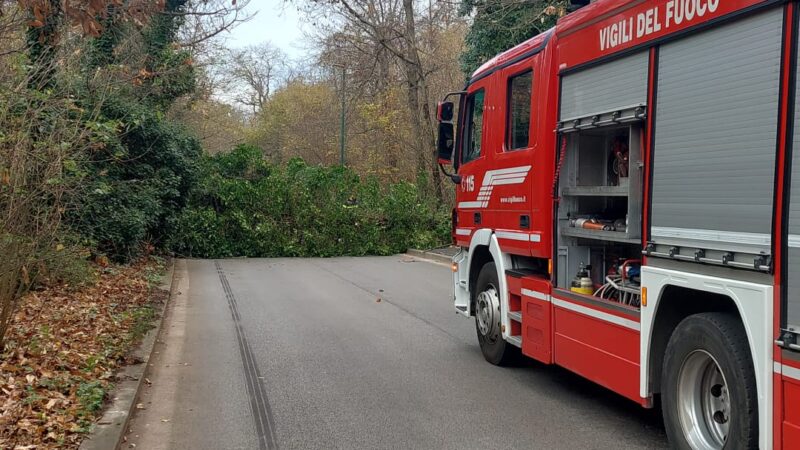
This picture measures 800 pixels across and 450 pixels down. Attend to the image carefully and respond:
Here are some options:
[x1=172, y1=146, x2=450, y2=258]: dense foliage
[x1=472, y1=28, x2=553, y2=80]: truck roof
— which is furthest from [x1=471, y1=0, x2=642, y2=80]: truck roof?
[x1=172, y1=146, x2=450, y2=258]: dense foliage

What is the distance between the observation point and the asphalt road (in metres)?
5.53

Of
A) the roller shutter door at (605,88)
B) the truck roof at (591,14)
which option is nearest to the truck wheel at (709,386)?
the roller shutter door at (605,88)

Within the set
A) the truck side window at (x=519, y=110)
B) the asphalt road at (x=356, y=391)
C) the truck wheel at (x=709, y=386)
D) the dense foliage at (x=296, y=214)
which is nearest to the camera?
the truck wheel at (x=709, y=386)

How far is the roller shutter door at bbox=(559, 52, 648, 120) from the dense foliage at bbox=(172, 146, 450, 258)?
19548 mm

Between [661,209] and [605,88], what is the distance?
1223mm

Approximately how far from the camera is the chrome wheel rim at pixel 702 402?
4340 millimetres

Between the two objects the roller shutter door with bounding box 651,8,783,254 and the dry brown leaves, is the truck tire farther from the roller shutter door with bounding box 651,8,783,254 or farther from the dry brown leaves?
the dry brown leaves

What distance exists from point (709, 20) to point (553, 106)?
2096mm

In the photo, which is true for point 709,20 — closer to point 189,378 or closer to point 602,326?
point 602,326

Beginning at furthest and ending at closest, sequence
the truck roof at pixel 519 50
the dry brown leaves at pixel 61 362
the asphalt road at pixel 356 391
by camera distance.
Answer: the truck roof at pixel 519 50, the asphalt road at pixel 356 391, the dry brown leaves at pixel 61 362

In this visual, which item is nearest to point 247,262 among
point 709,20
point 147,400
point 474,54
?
point 474,54

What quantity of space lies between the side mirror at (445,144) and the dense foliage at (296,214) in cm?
1661

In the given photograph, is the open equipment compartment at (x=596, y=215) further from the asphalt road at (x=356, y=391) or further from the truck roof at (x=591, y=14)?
the asphalt road at (x=356, y=391)

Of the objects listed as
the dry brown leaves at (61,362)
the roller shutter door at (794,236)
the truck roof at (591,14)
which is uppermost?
the truck roof at (591,14)
